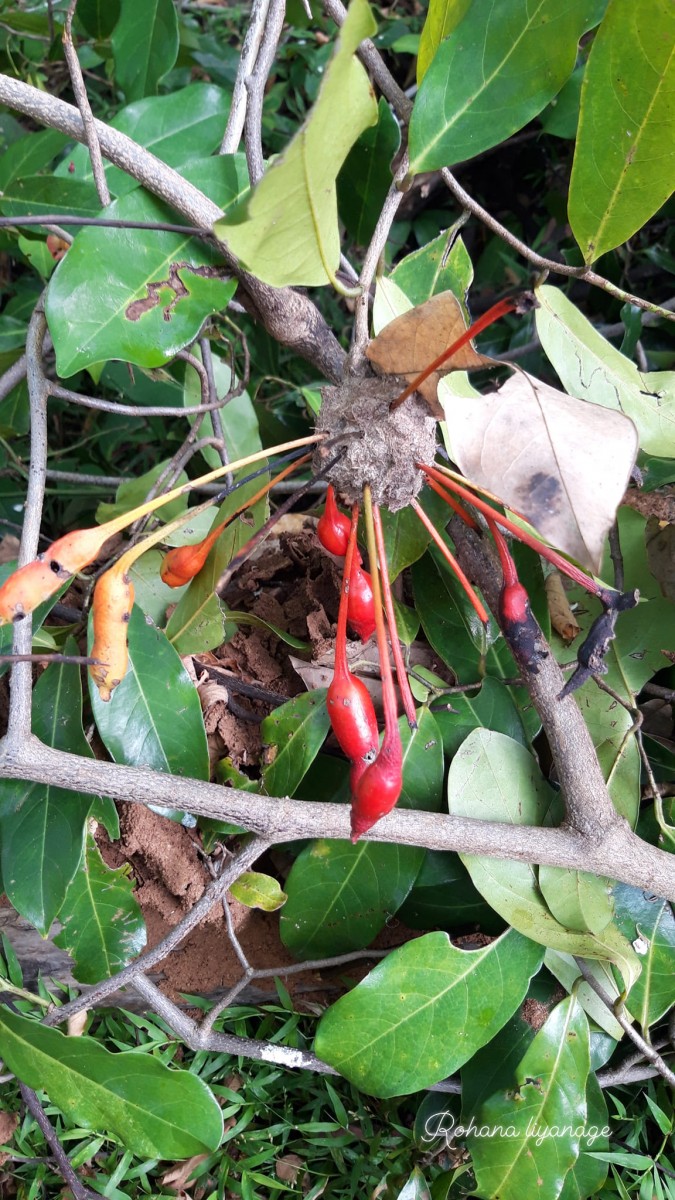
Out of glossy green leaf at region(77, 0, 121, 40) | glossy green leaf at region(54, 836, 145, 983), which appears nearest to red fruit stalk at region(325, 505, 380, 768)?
glossy green leaf at region(54, 836, 145, 983)

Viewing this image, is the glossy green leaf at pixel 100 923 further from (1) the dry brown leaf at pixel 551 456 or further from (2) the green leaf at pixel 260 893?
(1) the dry brown leaf at pixel 551 456

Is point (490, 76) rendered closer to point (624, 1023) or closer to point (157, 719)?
point (157, 719)

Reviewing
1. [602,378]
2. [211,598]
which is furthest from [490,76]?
[211,598]

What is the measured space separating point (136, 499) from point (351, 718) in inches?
20.9

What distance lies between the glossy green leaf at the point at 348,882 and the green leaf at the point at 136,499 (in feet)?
1.52

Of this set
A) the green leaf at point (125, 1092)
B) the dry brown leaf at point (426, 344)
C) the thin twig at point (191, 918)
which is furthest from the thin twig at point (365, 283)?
the green leaf at point (125, 1092)

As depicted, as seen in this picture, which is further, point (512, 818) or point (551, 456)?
point (512, 818)

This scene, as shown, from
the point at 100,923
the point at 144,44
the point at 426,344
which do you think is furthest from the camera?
the point at 144,44

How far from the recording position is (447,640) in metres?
1.02

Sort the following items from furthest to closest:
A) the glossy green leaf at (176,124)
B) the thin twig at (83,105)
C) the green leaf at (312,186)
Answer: the glossy green leaf at (176,124) < the thin twig at (83,105) < the green leaf at (312,186)

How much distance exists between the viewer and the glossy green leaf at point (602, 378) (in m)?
0.92

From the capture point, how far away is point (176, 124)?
3.24 ft

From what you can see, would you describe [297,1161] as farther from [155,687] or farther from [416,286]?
[416,286]

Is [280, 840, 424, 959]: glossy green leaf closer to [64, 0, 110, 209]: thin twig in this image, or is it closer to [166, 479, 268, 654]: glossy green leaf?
[166, 479, 268, 654]: glossy green leaf
